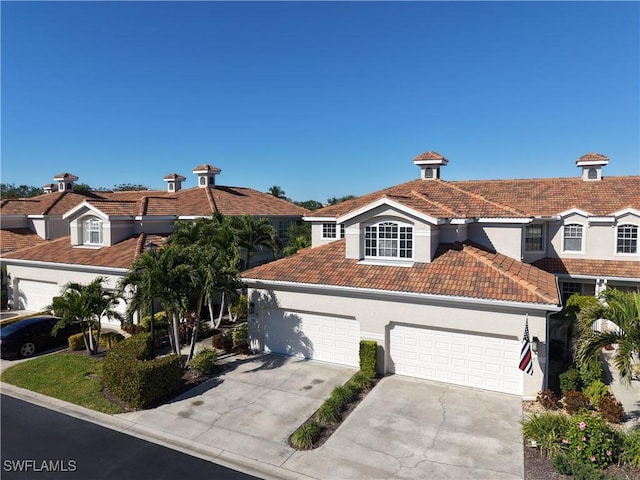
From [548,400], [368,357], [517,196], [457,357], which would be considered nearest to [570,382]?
[548,400]

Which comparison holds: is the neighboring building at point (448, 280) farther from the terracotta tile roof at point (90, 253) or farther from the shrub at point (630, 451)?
the terracotta tile roof at point (90, 253)

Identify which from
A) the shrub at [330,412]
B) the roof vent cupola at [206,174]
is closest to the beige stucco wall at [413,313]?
the shrub at [330,412]

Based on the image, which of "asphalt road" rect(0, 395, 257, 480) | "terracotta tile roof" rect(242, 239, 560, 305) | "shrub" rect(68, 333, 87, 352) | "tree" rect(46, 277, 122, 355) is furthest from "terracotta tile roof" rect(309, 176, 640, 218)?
"shrub" rect(68, 333, 87, 352)

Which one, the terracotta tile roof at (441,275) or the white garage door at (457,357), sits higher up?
the terracotta tile roof at (441,275)

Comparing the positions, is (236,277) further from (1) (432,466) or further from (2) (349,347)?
(1) (432,466)

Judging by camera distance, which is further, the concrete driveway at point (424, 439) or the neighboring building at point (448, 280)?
the neighboring building at point (448, 280)

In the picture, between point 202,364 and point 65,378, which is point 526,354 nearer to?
point 202,364

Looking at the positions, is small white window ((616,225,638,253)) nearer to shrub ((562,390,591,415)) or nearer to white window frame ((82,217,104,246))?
shrub ((562,390,591,415))
